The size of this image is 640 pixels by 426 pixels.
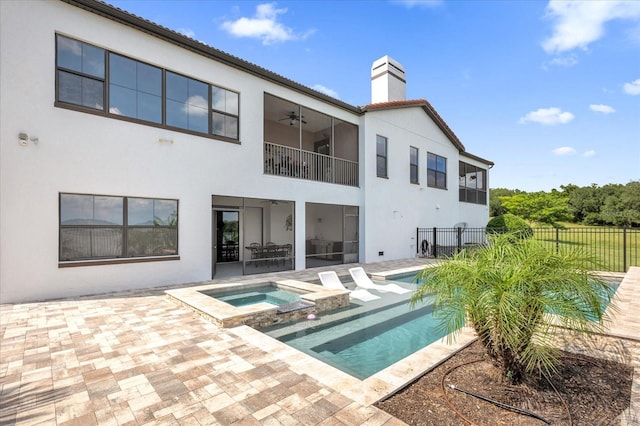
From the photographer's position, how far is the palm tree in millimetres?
2967

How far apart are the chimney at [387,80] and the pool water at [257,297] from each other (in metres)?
12.6

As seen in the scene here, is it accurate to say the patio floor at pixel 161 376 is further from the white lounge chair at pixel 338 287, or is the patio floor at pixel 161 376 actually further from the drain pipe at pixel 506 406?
the white lounge chair at pixel 338 287

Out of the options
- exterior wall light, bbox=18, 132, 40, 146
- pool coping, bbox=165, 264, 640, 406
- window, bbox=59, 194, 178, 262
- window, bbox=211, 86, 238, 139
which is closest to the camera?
pool coping, bbox=165, 264, 640, 406

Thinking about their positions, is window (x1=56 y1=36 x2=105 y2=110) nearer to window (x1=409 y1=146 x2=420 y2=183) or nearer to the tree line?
window (x1=409 y1=146 x2=420 y2=183)

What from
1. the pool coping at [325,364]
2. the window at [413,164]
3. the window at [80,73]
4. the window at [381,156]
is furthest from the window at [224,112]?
the window at [413,164]

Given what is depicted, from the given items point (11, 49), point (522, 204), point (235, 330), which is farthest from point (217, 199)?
point (522, 204)

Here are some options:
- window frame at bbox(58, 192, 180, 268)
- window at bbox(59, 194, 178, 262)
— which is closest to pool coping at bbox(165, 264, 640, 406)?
window frame at bbox(58, 192, 180, 268)

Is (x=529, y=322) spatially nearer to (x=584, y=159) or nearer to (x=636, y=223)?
(x=636, y=223)

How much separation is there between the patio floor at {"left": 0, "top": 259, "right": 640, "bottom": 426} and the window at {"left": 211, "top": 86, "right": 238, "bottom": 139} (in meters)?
6.25

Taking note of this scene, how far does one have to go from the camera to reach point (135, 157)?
8250mm

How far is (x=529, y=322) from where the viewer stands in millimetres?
3051

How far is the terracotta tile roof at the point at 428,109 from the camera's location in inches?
562

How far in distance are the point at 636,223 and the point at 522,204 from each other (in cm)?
1548

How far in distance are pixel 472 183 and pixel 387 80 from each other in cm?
1174
